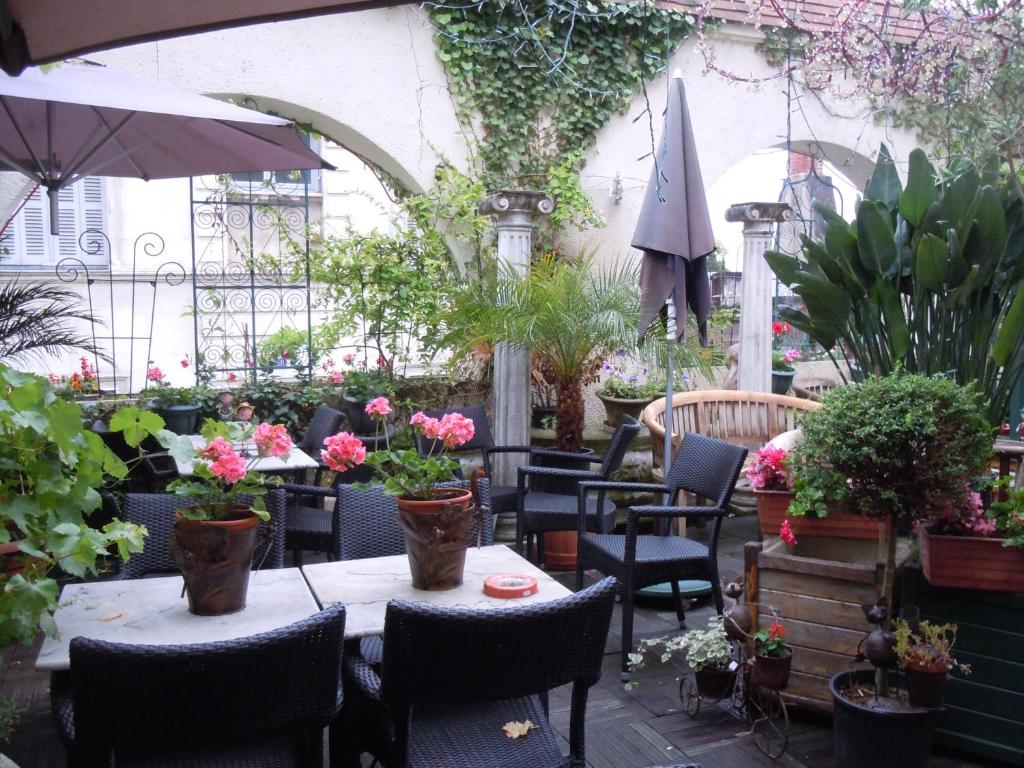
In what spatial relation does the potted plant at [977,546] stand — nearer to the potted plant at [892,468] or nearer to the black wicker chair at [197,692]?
the potted plant at [892,468]

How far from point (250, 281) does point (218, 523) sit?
4.09 meters

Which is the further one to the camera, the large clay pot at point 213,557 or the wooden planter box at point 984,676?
the wooden planter box at point 984,676

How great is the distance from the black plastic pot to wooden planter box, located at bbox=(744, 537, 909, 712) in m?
0.34

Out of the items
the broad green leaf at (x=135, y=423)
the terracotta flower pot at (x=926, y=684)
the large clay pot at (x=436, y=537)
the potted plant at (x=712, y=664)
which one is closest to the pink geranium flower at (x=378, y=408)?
the large clay pot at (x=436, y=537)

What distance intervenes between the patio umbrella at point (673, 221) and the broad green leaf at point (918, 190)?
97 cm

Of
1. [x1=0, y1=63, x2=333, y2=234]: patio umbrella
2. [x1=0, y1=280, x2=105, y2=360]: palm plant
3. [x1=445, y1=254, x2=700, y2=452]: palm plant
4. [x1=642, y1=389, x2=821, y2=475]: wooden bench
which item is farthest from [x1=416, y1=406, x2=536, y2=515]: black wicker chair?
[x1=0, y1=280, x2=105, y2=360]: palm plant

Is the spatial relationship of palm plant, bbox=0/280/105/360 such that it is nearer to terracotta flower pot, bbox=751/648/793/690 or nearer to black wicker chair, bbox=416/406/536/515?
black wicker chair, bbox=416/406/536/515

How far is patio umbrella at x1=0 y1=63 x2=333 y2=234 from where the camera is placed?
3939mm

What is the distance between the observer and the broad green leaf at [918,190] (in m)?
3.71

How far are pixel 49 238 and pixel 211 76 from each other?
2735mm

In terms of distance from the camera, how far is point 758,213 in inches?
248

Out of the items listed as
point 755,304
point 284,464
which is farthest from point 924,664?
point 755,304

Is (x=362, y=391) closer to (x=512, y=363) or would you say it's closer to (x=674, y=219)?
(x=512, y=363)

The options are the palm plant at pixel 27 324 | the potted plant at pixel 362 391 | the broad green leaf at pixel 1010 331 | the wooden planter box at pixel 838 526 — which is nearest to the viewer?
the broad green leaf at pixel 1010 331
